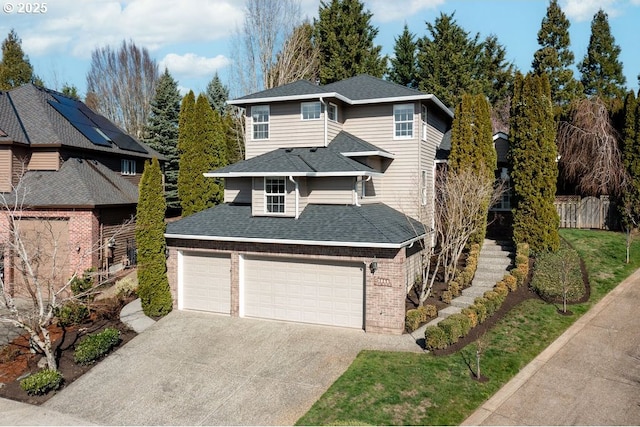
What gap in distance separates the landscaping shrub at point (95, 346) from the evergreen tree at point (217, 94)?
3151 cm

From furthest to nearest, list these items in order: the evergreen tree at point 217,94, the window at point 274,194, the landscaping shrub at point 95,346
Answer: the evergreen tree at point 217,94, the window at point 274,194, the landscaping shrub at point 95,346

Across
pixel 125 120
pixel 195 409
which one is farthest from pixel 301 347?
pixel 125 120

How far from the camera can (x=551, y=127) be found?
20.2 m

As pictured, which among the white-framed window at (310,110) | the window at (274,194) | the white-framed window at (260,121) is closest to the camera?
the window at (274,194)

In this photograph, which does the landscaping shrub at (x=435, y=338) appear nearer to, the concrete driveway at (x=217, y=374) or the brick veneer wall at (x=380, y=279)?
the concrete driveway at (x=217, y=374)

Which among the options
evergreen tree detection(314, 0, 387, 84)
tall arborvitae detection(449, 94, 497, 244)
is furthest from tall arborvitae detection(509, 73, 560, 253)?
evergreen tree detection(314, 0, 387, 84)

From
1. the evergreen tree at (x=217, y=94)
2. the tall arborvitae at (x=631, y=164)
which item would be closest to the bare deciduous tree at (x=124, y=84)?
the evergreen tree at (x=217, y=94)

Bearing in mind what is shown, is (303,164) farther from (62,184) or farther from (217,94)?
(217,94)

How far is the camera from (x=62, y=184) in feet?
68.9

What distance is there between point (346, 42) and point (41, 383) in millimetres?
33737

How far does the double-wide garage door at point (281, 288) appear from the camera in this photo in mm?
14992

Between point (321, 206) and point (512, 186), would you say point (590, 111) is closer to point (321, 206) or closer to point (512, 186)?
point (512, 186)

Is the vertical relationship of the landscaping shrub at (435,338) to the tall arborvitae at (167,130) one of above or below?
below

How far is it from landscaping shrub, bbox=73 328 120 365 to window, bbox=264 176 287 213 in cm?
676
